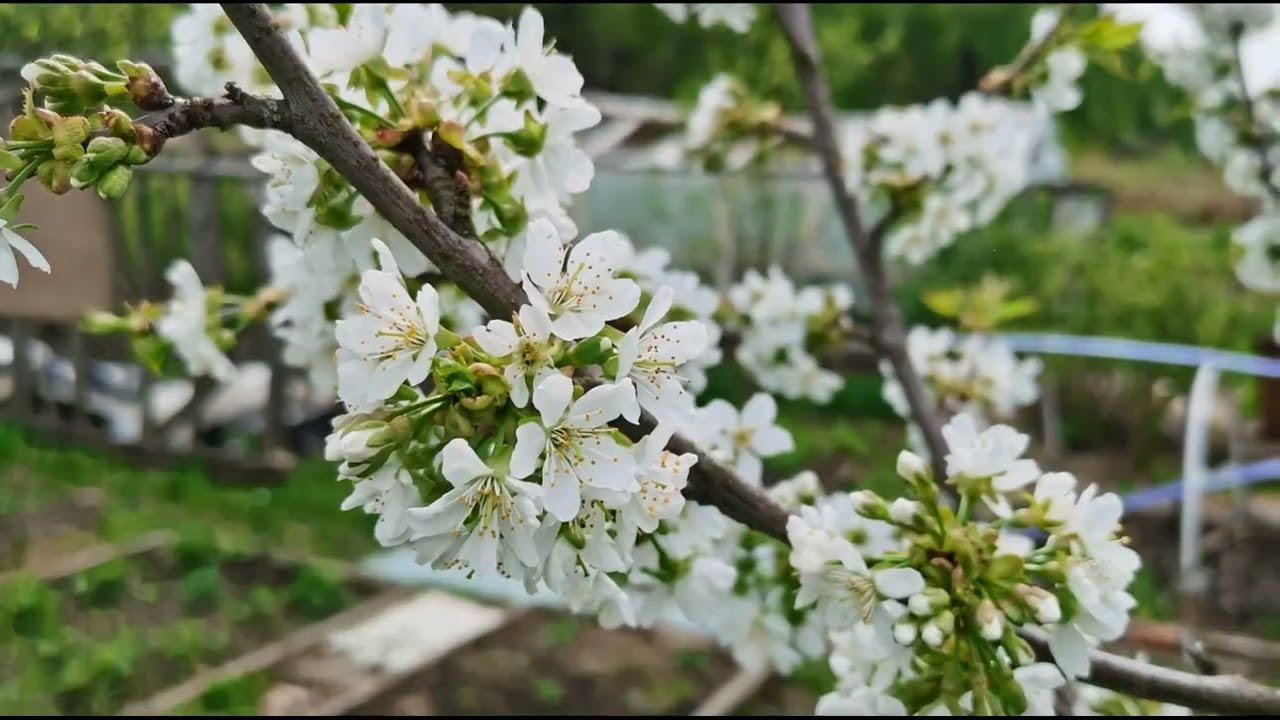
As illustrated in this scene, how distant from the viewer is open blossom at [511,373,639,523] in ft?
2.06

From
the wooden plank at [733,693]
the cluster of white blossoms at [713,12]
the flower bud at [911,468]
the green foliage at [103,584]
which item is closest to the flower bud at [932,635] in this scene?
the flower bud at [911,468]

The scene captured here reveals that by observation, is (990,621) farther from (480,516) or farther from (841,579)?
(480,516)

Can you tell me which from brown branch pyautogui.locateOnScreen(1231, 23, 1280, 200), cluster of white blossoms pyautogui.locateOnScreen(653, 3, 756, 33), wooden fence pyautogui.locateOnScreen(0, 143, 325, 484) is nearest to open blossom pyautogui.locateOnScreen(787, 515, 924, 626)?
wooden fence pyautogui.locateOnScreen(0, 143, 325, 484)

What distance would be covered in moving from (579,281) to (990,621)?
1.18 ft

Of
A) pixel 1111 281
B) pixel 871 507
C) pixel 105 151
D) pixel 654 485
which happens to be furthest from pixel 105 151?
pixel 1111 281

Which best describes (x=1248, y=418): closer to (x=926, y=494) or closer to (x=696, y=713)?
(x=696, y=713)

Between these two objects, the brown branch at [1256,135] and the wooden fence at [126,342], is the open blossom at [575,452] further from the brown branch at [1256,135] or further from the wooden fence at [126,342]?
the brown branch at [1256,135]

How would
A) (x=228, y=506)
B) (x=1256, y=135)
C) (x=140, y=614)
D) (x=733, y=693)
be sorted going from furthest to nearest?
(x=228, y=506) < (x=140, y=614) < (x=733, y=693) < (x=1256, y=135)

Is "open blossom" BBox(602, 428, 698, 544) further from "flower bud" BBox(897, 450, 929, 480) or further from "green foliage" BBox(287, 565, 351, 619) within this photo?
"green foliage" BBox(287, 565, 351, 619)

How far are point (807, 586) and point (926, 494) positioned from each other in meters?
0.11

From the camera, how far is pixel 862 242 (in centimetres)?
160

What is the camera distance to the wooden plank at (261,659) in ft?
6.52

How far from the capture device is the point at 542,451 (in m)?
0.65

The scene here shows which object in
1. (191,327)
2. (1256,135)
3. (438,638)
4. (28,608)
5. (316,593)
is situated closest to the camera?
(191,327)
